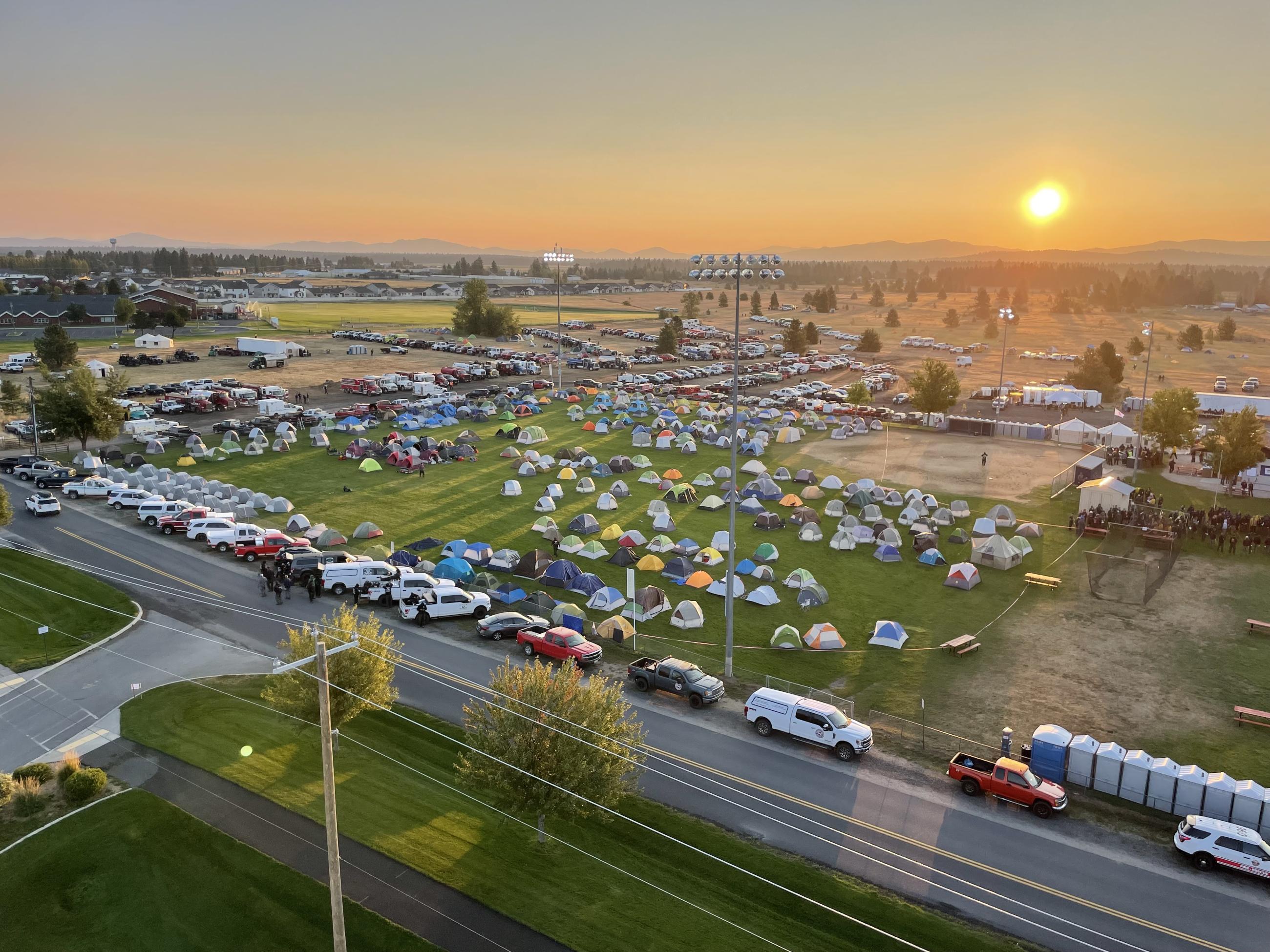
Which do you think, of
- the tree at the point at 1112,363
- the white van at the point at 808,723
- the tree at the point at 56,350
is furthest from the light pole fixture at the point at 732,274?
the tree at the point at 56,350

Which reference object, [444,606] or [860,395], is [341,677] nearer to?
[444,606]

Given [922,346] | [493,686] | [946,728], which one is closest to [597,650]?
[493,686]

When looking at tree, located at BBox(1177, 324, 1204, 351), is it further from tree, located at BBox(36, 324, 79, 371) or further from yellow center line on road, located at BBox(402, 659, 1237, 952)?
tree, located at BBox(36, 324, 79, 371)

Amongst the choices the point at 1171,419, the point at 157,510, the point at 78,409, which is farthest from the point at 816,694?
the point at 78,409

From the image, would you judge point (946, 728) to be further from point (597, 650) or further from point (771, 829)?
point (597, 650)

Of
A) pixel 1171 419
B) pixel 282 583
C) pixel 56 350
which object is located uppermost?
pixel 56 350

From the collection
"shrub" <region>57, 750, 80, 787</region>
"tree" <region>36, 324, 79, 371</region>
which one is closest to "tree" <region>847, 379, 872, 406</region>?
"shrub" <region>57, 750, 80, 787</region>
